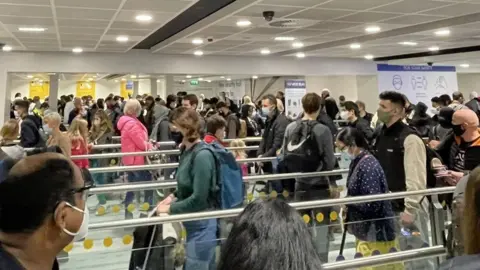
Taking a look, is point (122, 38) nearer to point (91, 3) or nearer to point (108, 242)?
point (91, 3)

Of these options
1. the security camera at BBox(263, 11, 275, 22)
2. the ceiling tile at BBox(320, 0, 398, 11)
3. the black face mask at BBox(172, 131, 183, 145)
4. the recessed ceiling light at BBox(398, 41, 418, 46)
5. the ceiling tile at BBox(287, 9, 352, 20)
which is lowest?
the black face mask at BBox(172, 131, 183, 145)

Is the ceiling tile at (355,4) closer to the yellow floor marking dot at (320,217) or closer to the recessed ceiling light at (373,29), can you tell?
the recessed ceiling light at (373,29)

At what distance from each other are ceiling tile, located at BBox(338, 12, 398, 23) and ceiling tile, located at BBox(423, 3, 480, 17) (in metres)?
0.61

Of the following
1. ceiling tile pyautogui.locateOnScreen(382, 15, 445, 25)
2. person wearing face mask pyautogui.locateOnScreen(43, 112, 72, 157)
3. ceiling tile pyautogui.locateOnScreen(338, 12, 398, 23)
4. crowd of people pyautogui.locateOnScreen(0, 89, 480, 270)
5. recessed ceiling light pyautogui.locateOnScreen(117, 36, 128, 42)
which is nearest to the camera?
crowd of people pyautogui.locateOnScreen(0, 89, 480, 270)

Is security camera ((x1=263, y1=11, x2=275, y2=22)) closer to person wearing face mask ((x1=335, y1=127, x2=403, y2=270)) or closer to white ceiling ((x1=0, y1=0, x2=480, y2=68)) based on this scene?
white ceiling ((x1=0, y1=0, x2=480, y2=68))

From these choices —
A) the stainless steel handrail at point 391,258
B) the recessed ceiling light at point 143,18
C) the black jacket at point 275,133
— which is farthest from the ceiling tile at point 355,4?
the stainless steel handrail at point 391,258

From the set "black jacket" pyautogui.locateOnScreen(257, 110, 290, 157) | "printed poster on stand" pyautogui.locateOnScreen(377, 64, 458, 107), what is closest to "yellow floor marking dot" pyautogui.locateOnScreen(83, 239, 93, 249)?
"black jacket" pyautogui.locateOnScreen(257, 110, 290, 157)

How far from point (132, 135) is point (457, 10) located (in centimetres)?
506

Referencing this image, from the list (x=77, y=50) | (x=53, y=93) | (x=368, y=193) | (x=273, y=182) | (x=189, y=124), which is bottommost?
(x=273, y=182)

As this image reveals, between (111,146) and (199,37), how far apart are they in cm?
334

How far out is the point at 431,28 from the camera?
25.8 feet

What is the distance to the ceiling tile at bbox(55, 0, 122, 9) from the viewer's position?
18.2ft

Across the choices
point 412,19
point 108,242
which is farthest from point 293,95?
point 108,242

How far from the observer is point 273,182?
5.18 meters
